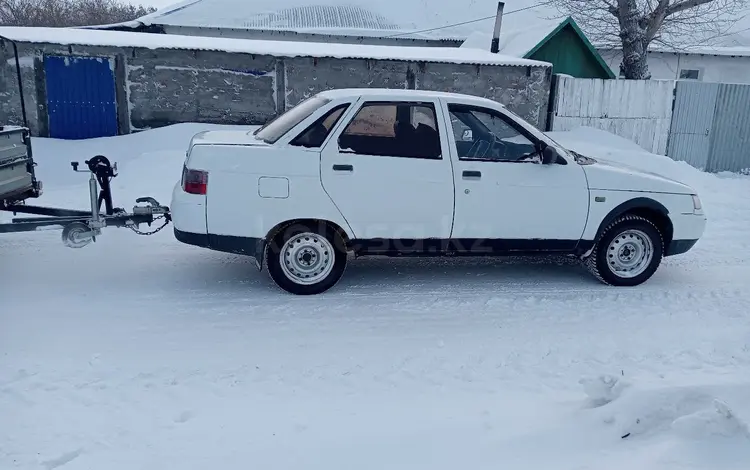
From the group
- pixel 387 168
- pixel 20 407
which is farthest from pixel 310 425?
pixel 387 168

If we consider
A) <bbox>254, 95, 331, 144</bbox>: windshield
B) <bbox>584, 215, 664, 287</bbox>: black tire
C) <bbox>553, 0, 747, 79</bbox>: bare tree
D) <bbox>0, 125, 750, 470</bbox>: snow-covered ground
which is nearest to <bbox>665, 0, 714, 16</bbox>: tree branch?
<bbox>553, 0, 747, 79</bbox>: bare tree

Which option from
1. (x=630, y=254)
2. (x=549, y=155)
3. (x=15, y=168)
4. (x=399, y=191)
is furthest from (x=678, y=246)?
(x=15, y=168)

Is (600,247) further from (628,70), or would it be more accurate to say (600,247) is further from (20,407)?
(628,70)

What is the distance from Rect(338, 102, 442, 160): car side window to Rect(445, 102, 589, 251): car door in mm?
198

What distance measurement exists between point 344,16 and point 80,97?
13.1m

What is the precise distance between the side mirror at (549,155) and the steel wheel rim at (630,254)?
3.63ft

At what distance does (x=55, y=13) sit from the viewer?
3800cm

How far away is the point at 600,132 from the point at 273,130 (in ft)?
34.0

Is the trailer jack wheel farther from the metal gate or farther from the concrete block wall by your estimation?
the metal gate

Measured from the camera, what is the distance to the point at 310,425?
3590 millimetres

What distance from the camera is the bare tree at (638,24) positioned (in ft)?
58.7

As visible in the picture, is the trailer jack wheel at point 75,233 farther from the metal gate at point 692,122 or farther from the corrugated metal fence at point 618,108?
the metal gate at point 692,122

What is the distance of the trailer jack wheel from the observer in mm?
5551

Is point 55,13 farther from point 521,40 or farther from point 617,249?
point 617,249
